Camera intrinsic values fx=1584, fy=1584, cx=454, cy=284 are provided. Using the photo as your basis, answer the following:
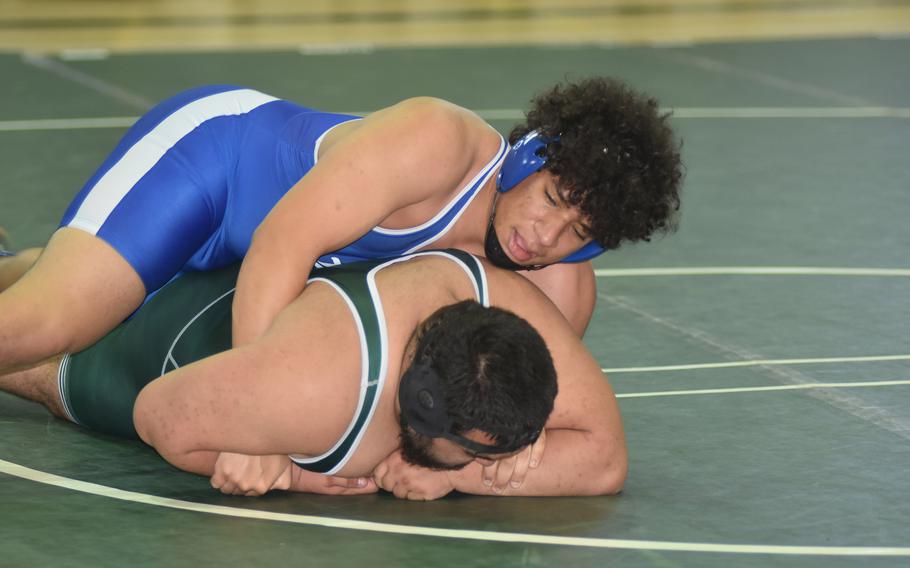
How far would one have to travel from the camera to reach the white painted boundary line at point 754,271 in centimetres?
543

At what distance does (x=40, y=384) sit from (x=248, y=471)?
871 mm

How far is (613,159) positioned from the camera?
3490 millimetres

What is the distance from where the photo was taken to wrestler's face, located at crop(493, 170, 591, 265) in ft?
11.5

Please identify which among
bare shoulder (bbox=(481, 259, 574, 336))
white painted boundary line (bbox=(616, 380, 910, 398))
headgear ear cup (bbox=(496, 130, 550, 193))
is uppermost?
headgear ear cup (bbox=(496, 130, 550, 193))

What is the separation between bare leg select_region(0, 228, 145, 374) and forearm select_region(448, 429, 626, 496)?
88cm

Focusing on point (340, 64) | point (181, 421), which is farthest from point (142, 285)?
point (340, 64)

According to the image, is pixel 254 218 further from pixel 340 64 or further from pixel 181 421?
pixel 340 64

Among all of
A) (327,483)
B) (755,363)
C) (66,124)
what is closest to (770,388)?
(755,363)

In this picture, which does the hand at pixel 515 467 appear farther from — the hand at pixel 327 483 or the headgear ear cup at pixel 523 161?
the headgear ear cup at pixel 523 161

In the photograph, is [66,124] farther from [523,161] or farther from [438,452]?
[438,452]

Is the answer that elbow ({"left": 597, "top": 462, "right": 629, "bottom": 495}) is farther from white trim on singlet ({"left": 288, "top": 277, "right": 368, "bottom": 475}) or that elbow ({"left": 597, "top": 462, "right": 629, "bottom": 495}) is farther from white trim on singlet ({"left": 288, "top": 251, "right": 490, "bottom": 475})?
white trim on singlet ({"left": 288, "top": 277, "right": 368, "bottom": 475})

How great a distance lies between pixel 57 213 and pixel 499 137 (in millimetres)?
2695

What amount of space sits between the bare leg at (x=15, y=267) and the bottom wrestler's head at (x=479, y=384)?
1644 mm

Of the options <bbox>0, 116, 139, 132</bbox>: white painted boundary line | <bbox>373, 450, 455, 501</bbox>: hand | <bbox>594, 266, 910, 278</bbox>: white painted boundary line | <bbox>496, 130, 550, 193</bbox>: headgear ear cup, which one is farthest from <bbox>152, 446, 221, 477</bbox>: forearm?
<bbox>0, 116, 139, 132</bbox>: white painted boundary line
